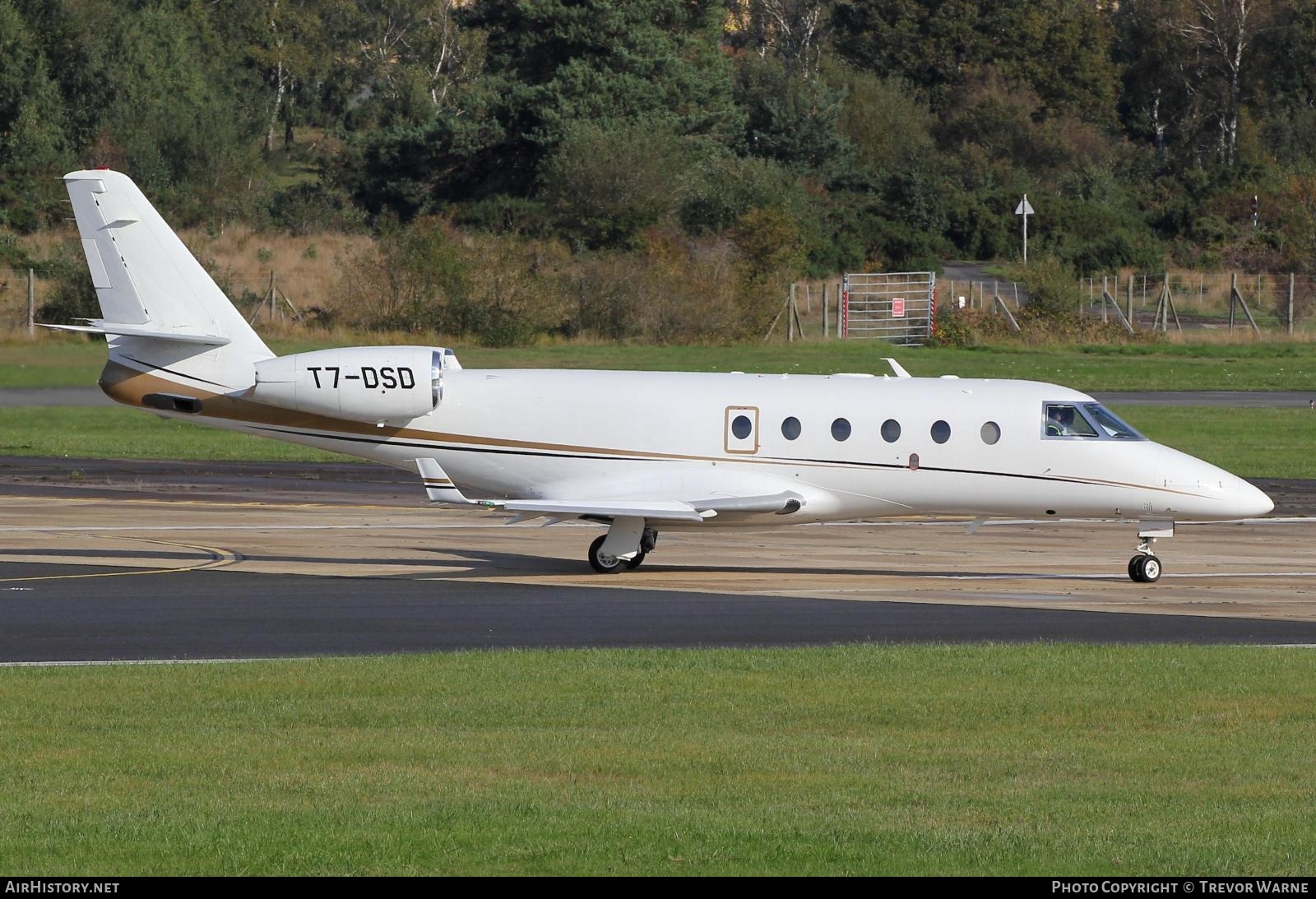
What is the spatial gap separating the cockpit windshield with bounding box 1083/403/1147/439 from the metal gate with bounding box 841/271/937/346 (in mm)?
45778

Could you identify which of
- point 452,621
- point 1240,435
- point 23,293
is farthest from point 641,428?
point 23,293

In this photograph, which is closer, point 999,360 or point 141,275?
point 141,275

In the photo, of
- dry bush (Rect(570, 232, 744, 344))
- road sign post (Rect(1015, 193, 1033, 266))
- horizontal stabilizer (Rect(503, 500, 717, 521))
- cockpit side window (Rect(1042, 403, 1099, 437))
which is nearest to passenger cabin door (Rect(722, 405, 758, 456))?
horizontal stabilizer (Rect(503, 500, 717, 521))

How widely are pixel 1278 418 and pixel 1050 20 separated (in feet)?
239

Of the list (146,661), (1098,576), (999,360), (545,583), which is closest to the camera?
(146,661)

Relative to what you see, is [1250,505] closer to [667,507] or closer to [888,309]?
[667,507]

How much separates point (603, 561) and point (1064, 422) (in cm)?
663

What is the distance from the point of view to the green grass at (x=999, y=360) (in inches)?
2291

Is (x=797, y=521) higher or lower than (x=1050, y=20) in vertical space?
lower

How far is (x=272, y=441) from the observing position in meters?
40.6

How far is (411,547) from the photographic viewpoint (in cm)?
2838

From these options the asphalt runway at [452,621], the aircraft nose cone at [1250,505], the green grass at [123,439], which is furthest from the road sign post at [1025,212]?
the asphalt runway at [452,621]

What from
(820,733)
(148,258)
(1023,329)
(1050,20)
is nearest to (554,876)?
(820,733)

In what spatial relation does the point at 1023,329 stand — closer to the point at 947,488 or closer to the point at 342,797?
the point at 947,488
